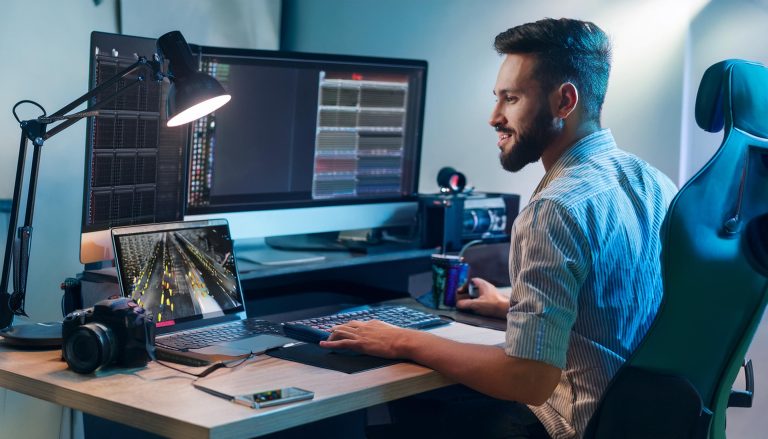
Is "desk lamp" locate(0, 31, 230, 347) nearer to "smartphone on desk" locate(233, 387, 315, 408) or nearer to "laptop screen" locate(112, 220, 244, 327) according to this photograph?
"laptop screen" locate(112, 220, 244, 327)

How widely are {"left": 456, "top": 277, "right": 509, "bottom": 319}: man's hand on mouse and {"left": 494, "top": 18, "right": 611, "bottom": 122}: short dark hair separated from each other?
581mm

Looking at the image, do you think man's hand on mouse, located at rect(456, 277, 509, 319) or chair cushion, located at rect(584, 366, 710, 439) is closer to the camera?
chair cushion, located at rect(584, 366, 710, 439)

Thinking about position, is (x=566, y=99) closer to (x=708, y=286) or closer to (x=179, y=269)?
(x=708, y=286)

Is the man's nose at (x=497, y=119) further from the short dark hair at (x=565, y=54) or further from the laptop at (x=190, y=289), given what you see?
the laptop at (x=190, y=289)

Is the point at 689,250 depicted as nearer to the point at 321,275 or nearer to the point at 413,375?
the point at 413,375

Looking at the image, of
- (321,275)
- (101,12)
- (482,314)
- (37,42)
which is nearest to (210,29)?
(101,12)

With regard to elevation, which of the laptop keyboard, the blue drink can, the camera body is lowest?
the laptop keyboard

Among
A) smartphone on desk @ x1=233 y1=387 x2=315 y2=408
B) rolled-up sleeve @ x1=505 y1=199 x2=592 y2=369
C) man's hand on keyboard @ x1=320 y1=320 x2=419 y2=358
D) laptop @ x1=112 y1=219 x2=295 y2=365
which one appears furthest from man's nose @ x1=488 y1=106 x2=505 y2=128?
smartphone on desk @ x1=233 y1=387 x2=315 y2=408

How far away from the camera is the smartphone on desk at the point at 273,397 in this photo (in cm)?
137

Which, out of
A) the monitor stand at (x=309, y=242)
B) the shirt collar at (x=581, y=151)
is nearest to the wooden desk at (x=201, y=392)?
the shirt collar at (x=581, y=151)

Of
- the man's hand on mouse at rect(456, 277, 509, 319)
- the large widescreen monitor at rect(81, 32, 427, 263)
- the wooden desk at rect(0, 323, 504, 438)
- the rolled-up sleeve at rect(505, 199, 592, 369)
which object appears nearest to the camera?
the wooden desk at rect(0, 323, 504, 438)

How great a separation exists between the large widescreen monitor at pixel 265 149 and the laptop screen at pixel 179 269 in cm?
14

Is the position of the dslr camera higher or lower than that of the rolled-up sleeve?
lower

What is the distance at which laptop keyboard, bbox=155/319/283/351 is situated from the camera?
1733mm
